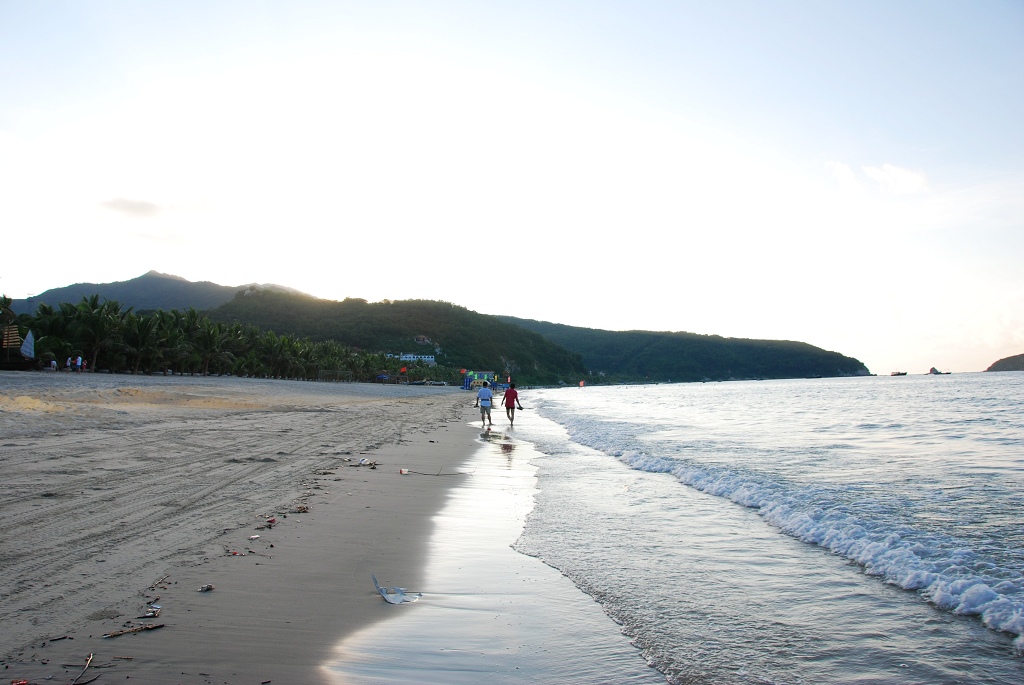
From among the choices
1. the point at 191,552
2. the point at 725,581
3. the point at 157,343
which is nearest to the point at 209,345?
the point at 157,343

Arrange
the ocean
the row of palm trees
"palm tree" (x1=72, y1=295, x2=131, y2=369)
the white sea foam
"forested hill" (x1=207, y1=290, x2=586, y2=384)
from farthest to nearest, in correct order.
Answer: "forested hill" (x1=207, y1=290, x2=586, y2=384), "palm tree" (x1=72, y1=295, x2=131, y2=369), the row of palm trees, the white sea foam, the ocean

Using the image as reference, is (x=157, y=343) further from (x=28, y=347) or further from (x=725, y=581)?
(x=725, y=581)

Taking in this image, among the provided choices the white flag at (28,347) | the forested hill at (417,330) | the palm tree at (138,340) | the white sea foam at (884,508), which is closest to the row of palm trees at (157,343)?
the palm tree at (138,340)

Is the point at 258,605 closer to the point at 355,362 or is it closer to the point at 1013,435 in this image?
the point at 1013,435

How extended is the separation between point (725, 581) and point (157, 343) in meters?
64.9

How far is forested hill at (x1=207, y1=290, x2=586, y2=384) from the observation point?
148 meters

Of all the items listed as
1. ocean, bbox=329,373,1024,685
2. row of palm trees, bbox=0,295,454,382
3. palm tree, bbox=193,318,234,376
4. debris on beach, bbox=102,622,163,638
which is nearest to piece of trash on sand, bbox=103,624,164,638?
debris on beach, bbox=102,622,163,638

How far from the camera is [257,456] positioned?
11.4m

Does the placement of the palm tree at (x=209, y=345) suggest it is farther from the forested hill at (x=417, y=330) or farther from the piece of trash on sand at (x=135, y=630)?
the piece of trash on sand at (x=135, y=630)

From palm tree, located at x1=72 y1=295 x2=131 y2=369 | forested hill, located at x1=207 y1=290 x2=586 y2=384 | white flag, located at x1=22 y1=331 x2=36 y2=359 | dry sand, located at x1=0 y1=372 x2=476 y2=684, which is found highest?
forested hill, located at x1=207 y1=290 x2=586 y2=384

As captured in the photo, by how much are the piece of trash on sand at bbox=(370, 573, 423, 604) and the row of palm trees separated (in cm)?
5278

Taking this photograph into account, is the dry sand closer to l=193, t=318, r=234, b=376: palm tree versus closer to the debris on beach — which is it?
the debris on beach

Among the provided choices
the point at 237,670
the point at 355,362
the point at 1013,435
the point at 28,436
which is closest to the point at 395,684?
the point at 237,670

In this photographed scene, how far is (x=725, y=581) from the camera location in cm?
536
